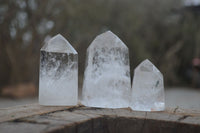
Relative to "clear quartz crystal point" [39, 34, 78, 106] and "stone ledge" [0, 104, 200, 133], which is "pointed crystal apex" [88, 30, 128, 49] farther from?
"stone ledge" [0, 104, 200, 133]

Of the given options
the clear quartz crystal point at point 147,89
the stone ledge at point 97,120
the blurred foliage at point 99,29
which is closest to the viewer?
the stone ledge at point 97,120

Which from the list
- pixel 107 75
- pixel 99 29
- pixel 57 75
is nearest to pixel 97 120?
pixel 107 75

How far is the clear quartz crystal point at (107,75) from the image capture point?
146 centimetres

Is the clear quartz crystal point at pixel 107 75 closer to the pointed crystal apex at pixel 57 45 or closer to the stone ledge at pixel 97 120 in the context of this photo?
the stone ledge at pixel 97 120

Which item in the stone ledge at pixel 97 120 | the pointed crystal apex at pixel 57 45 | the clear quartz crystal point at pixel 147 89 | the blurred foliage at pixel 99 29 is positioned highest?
the blurred foliage at pixel 99 29

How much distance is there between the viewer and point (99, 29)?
632cm

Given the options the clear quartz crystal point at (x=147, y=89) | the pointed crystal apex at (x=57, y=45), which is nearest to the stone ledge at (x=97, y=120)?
the clear quartz crystal point at (x=147, y=89)

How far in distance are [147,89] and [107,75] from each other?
27 centimetres

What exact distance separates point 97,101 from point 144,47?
19.6 feet

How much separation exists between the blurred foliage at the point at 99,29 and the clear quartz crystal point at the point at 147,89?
4.13m

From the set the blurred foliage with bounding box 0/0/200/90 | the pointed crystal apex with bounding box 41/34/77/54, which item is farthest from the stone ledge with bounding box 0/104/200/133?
the blurred foliage with bounding box 0/0/200/90

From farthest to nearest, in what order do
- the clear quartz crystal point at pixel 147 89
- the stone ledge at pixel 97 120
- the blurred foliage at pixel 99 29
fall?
the blurred foliage at pixel 99 29, the clear quartz crystal point at pixel 147 89, the stone ledge at pixel 97 120

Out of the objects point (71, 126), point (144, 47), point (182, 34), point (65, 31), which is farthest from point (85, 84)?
point (182, 34)

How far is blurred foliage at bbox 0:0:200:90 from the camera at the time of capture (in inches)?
A: 204
